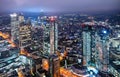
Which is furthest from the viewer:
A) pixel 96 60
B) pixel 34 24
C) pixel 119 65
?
pixel 34 24

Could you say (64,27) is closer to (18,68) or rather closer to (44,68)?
(44,68)

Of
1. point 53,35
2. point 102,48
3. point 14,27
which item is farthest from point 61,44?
point 14,27

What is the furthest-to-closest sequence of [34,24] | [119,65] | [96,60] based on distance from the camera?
→ [34,24] < [96,60] < [119,65]

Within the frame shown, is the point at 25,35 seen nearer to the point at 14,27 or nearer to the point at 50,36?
the point at 14,27

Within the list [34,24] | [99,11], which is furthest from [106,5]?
[34,24]

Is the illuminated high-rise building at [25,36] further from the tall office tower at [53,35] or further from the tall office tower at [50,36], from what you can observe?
the tall office tower at [53,35]

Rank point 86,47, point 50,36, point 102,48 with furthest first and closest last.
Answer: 1. point 50,36
2. point 86,47
3. point 102,48
